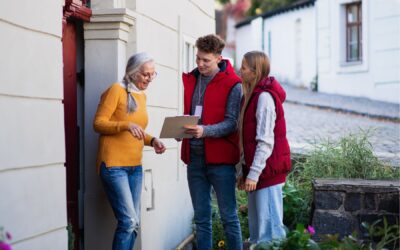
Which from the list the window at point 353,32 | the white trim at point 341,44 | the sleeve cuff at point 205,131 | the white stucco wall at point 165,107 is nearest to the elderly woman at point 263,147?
the sleeve cuff at point 205,131

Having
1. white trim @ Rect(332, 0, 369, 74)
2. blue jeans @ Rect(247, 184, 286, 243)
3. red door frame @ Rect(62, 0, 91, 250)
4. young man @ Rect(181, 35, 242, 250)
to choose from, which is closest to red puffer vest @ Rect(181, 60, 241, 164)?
young man @ Rect(181, 35, 242, 250)

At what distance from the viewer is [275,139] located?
499 centimetres

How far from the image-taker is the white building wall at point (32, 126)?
13.2 ft

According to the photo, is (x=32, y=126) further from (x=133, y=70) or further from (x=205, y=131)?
(x=205, y=131)

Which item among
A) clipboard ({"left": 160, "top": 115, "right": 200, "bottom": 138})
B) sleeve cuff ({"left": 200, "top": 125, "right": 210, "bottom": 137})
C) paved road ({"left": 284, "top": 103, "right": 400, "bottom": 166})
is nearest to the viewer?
clipboard ({"left": 160, "top": 115, "right": 200, "bottom": 138})

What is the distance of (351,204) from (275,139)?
1518mm

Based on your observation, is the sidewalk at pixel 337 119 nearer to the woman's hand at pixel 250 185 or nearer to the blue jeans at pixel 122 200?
the blue jeans at pixel 122 200

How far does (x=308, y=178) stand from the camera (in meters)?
7.74

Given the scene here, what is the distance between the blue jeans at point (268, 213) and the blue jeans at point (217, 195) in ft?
1.48

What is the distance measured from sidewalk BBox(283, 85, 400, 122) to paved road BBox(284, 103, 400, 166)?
0.17m

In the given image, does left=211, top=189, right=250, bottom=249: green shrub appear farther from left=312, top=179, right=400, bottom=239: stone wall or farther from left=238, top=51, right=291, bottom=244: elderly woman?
left=238, top=51, right=291, bottom=244: elderly woman

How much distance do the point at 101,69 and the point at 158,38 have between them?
1029 millimetres

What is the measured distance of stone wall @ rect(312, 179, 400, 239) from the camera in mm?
6066

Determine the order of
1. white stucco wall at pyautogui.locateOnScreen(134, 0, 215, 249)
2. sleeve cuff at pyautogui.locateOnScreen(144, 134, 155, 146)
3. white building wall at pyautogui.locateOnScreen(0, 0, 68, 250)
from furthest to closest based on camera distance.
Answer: white stucco wall at pyautogui.locateOnScreen(134, 0, 215, 249), sleeve cuff at pyautogui.locateOnScreen(144, 134, 155, 146), white building wall at pyautogui.locateOnScreen(0, 0, 68, 250)
